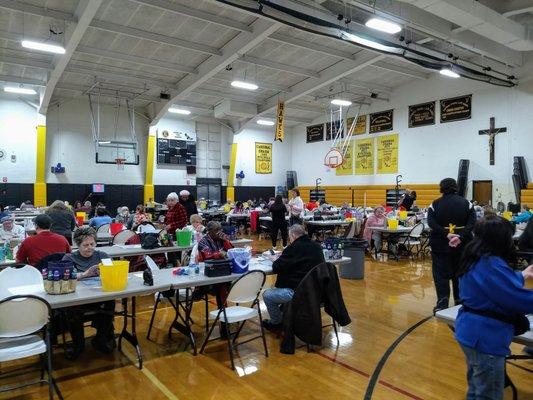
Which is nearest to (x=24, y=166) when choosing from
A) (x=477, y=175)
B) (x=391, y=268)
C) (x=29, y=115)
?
(x=29, y=115)

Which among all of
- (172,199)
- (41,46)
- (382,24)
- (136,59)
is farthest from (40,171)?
(382,24)

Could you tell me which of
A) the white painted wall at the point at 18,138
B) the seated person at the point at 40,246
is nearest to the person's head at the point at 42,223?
the seated person at the point at 40,246

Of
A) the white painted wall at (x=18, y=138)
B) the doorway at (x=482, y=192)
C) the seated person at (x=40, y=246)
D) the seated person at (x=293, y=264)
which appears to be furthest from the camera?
the white painted wall at (x=18, y=138)

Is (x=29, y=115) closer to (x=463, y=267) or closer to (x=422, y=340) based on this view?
(x=422, y=340)

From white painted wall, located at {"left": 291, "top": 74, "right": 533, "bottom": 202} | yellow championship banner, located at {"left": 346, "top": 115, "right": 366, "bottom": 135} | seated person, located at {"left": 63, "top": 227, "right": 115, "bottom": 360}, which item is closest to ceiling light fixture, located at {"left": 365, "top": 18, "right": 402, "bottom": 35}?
seated person, located at {"left": 63, "top": 227, "right": 115, "bottom": 360}

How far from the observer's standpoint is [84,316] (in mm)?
3713

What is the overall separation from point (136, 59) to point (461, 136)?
10847 mm

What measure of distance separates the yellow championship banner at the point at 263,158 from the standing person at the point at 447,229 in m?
16.3

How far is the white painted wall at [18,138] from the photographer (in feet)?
47.8

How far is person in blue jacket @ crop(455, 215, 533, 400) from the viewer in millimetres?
1977

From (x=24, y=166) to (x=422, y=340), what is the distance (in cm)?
1503

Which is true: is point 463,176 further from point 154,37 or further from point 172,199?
point 172,199

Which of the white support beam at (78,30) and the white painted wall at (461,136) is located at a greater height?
the white support beam at (78,30)

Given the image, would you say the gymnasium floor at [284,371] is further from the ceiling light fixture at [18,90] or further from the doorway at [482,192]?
the ceiling light fixture at [18,90]
